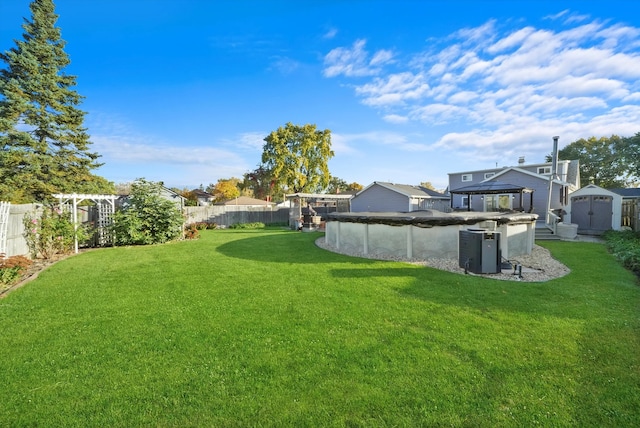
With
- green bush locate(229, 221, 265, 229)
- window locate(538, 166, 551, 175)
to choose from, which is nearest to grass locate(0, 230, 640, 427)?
green bush locate(229, 221, 265, 229)

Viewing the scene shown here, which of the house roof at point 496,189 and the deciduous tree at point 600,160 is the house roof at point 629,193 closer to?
the house roof at point 496,189

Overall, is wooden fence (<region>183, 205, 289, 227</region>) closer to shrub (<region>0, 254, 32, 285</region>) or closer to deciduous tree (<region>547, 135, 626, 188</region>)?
shrub (<region>0, 254, 32, 285</region>)

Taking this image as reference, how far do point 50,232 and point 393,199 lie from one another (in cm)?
1768

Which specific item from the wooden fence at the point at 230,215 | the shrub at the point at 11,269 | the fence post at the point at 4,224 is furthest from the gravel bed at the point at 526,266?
the wooden fence at the point at 230,215

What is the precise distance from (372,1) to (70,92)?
2081 cm

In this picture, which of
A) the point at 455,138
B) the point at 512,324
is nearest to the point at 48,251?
the point at 512,324

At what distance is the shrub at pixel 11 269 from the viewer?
218 inches

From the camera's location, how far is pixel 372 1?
888 cm

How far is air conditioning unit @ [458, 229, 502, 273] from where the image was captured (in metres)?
6.20

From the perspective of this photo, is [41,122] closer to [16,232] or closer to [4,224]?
[16,232]

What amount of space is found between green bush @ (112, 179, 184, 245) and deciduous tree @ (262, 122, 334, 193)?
20203 millimetres

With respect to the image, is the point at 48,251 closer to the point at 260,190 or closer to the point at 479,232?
the point at 479,232

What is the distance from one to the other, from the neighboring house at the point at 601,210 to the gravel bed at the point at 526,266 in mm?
9234

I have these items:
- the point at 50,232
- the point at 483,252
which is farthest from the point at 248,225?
the point at 483,252
